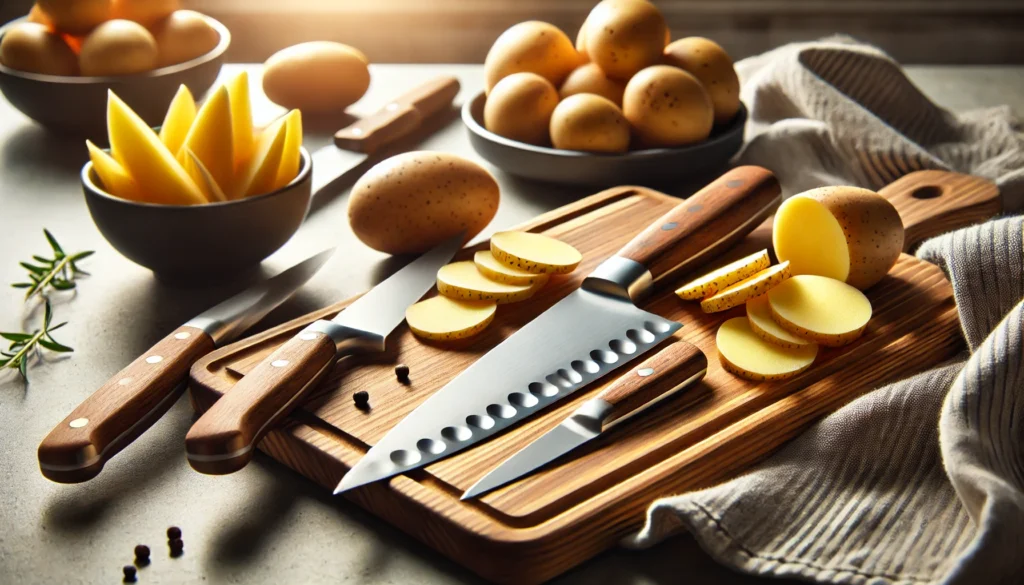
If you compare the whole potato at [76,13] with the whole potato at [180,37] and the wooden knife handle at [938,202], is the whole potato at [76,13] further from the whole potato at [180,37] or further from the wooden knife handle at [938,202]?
the wooden knife handle at [938,202]

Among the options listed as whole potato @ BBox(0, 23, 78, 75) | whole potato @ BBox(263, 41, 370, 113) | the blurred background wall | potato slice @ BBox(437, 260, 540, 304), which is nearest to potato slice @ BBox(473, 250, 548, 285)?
potato slice @ BBox(437, 260, 540, 304)

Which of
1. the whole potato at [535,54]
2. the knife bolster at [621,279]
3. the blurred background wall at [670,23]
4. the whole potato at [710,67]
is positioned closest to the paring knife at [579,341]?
the knife bolster at [621,279]

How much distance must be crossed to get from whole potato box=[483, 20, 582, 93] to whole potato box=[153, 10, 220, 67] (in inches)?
18.6

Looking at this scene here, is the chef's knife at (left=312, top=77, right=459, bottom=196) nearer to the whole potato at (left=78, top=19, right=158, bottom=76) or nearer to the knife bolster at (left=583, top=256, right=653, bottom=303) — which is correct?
the whole potato at (left=78, top=19, right=158, bottom=76)

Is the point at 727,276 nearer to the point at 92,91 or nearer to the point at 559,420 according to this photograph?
the point at 559,420

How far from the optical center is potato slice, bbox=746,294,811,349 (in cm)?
94

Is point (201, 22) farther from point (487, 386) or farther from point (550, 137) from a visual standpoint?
point (487, 386)

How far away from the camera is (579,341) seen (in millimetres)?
946

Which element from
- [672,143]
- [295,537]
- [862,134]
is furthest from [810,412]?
[862,134]

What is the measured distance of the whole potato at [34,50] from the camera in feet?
4.84

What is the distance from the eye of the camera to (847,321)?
95 centimetres

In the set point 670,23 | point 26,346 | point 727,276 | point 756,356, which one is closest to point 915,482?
point 756,356

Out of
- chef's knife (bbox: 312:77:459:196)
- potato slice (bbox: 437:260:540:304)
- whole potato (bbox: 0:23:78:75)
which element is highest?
whole potato (bbox: 0:23:78:75)

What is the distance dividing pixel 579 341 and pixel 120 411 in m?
0.39
